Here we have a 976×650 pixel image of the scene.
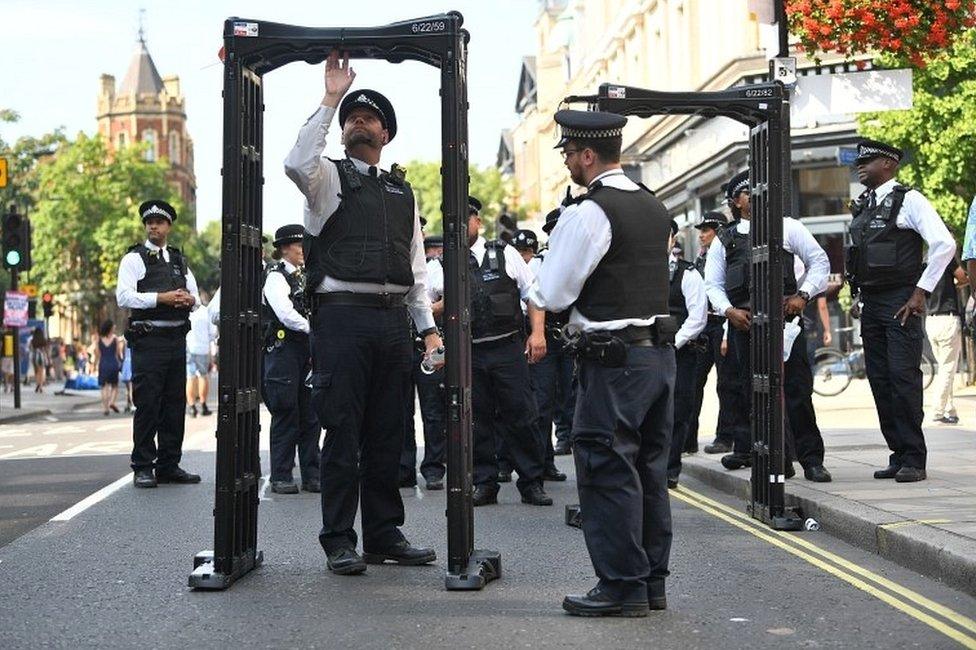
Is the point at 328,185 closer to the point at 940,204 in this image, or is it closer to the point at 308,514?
the point at 308,514

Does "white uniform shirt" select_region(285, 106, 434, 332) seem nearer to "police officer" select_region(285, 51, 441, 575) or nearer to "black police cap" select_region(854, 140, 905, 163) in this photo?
"police officer" select_region(285, 51, 441, 575)

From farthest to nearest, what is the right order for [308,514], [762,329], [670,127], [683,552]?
[670,127] < [308,514] < [762,329] < [683,552]

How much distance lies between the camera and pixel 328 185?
7.30 meters

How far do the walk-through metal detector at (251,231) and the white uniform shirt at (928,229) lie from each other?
384cm

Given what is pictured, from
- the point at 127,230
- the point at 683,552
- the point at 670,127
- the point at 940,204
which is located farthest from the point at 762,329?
the point at 127,230

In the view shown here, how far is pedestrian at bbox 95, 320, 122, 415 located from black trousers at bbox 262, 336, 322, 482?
17140mm

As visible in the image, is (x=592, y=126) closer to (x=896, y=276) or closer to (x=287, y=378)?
(x=896, y=276)

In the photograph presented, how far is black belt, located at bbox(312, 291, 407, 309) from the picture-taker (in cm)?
745

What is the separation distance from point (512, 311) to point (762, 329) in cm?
206

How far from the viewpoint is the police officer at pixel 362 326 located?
739 cm

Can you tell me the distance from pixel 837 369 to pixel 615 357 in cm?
1969

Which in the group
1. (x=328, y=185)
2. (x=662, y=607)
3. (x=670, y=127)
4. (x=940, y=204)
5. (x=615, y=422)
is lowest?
(x=662, y=607)

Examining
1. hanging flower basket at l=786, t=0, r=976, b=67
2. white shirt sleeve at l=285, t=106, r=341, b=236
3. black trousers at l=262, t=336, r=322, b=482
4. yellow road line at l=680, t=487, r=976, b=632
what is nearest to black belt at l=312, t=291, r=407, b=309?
white shirt sleeve at l=285, t=106, r=341, b=236

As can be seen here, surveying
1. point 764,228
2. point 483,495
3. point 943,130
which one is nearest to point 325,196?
point 764,228
